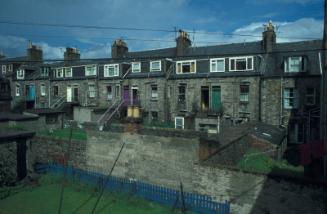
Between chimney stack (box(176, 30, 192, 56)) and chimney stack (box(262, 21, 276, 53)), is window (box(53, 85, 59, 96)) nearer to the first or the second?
chimney stack (box(176, 30, 192, 56))

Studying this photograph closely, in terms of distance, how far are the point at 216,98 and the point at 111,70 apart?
15.7m

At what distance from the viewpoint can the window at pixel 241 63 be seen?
30.3 m

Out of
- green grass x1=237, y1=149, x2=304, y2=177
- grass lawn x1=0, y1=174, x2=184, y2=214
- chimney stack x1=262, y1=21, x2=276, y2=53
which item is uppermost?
chimney stack x1=262, y1=21, x2=276, y2=53

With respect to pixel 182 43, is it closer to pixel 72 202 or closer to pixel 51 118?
pixel 51 118

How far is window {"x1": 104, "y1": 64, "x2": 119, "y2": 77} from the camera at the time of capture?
3984 centimetres

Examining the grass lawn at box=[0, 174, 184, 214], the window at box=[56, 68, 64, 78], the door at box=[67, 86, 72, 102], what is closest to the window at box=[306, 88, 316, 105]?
the grass lawn at box=[0, 174, 184, 214]

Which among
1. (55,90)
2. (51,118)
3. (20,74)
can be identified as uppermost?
(20,74)


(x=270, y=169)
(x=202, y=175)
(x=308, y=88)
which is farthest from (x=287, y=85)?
(x=202, y=175)

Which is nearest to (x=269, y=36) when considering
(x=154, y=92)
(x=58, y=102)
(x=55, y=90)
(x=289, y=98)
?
(x=289, y=98)

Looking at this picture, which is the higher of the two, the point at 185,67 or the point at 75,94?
the point at 185,67

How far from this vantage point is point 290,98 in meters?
27.9

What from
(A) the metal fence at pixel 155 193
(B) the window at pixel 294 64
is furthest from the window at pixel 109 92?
(B) the window at pixel 294 64

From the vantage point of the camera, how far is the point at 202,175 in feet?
51.1

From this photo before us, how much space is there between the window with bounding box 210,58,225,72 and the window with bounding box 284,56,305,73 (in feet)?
21.4
